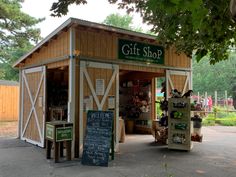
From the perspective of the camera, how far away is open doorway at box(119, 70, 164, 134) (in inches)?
469

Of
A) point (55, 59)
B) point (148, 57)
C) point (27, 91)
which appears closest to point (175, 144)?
point (148, 57)

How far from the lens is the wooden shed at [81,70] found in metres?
7.44

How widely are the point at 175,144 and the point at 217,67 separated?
34.6 m

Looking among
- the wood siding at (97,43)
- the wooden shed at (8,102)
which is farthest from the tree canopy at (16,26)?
the wood siding at (97,43)

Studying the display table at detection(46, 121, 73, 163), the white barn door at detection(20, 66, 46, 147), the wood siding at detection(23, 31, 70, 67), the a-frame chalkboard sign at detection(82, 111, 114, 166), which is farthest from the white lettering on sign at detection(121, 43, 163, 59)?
the display table at detection(46, 121, 73, 163)

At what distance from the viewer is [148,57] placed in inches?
355

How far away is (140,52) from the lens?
28.9 ft

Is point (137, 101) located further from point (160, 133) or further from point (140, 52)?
point (140, 52)

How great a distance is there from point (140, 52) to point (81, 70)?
2.17 metres

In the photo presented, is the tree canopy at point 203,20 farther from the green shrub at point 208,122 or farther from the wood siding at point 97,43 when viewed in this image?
the green shrub at point 208,122

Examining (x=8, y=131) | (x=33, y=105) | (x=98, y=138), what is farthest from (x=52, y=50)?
(x=8, y=131)

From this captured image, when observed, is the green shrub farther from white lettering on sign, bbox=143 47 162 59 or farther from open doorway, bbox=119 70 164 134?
white lettering on sign, bbox=143 47 162 59

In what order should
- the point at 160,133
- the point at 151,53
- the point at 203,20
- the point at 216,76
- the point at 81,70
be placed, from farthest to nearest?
1. the point at 216,76
2. the point at 160,133
3. the point at 151,53
4. the point at 81,70
5. the point at 203,20

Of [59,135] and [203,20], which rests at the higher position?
[203,20]
